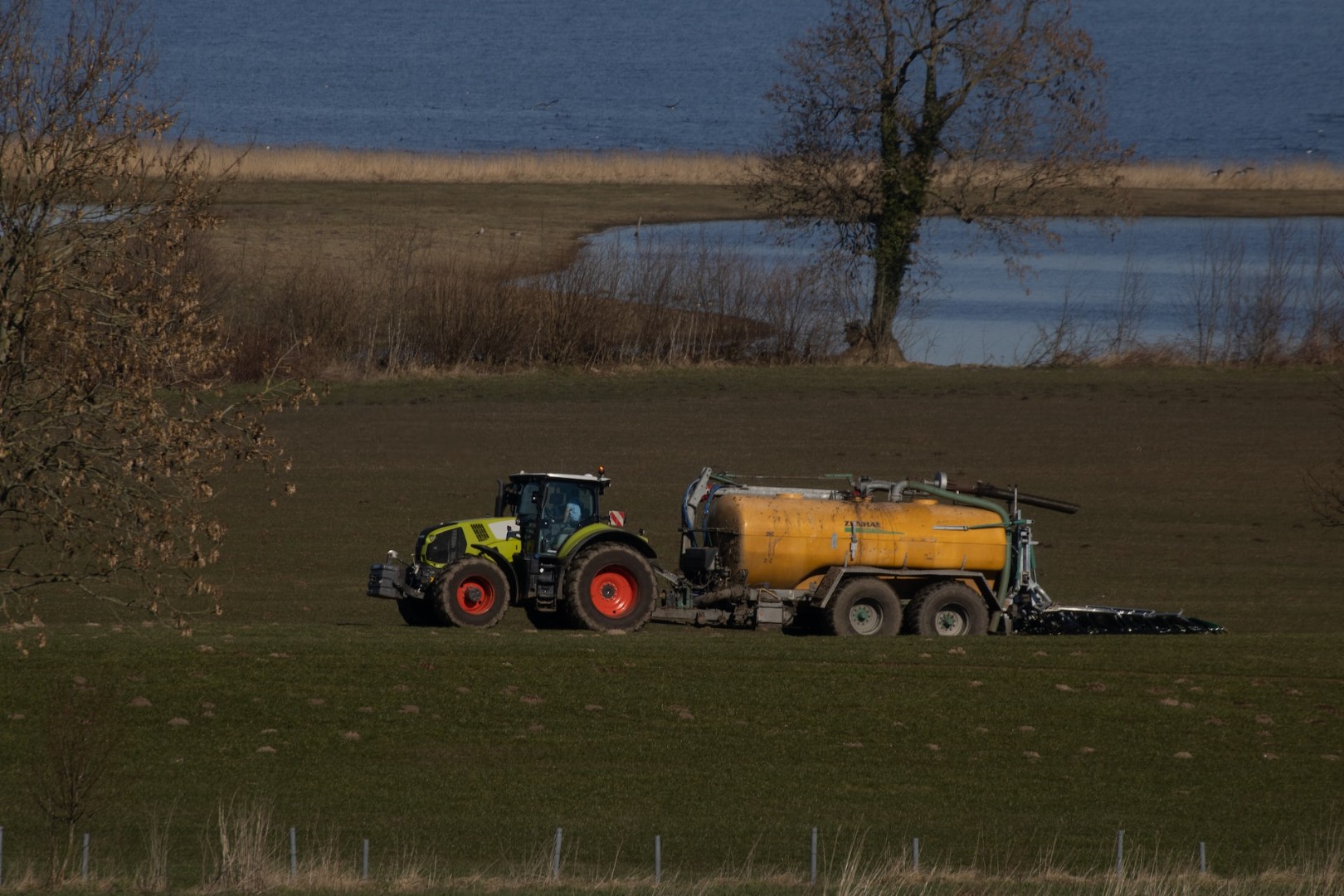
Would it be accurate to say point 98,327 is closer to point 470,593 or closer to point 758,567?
point 470,593

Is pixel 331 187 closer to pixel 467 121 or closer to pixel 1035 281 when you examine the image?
pixel 1035 281

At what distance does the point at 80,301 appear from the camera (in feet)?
52.4

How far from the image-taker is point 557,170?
3211 inches

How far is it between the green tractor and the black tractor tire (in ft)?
0.79

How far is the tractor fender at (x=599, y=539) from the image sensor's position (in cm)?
2370

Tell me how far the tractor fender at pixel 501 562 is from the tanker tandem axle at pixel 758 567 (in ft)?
0.07

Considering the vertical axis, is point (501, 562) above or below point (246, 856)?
above

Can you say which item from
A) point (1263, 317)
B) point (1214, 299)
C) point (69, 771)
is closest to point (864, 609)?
point (69, 771)

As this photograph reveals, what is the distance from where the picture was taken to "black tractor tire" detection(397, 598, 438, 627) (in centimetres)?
2456

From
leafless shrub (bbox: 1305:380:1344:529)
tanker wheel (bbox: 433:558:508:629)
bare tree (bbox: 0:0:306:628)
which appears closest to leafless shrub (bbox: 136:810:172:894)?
bare tree (bbox: 0:0:306:628)

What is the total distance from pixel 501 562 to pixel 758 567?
349cm

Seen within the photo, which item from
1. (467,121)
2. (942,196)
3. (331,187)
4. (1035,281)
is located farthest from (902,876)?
(467,121)

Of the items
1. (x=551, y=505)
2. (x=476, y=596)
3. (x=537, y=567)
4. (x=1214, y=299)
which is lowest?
(x=476, y=596)

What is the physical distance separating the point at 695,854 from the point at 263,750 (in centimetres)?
510
